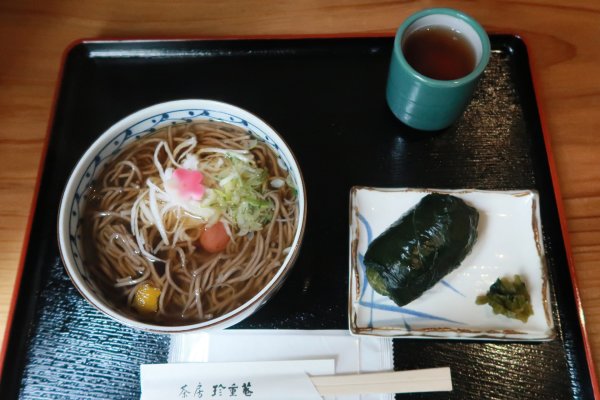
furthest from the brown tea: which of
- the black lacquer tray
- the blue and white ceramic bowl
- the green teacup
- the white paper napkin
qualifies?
the white paper napkin

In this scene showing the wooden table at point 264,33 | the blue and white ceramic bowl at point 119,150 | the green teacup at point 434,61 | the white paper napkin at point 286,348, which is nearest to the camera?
the blue and white ceramic bowl at point 119,150

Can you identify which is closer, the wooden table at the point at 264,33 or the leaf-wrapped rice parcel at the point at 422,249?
the leaf-wrapped rice parcel at the point at 422,249

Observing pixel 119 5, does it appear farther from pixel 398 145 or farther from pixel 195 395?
pixel 195 395

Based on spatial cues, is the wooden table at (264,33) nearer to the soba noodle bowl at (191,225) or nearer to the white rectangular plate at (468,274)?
the white rectangular plate at (468,274)

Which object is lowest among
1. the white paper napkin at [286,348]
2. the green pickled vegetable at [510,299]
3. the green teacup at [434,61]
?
the white paper napkin at [286,348]

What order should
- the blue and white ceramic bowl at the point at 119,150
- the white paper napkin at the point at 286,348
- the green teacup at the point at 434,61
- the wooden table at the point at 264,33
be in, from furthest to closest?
the wooden table at the point at 264,33 < the green teacup at the point at 434,61 < the white paper napkin at the point at 286,348 < the blue and white ceramic bowl at the point at 119,150

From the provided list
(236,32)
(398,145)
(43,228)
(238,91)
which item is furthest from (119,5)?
(398,145)

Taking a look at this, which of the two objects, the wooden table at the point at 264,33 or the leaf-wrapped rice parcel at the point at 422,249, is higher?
the wooden table at the point at 264,33

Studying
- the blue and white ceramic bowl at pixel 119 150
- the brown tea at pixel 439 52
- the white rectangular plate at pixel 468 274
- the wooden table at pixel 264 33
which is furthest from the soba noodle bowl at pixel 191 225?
the brown tea at pixel 439 52

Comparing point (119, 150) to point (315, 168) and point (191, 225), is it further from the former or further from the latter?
point (315, 168)
